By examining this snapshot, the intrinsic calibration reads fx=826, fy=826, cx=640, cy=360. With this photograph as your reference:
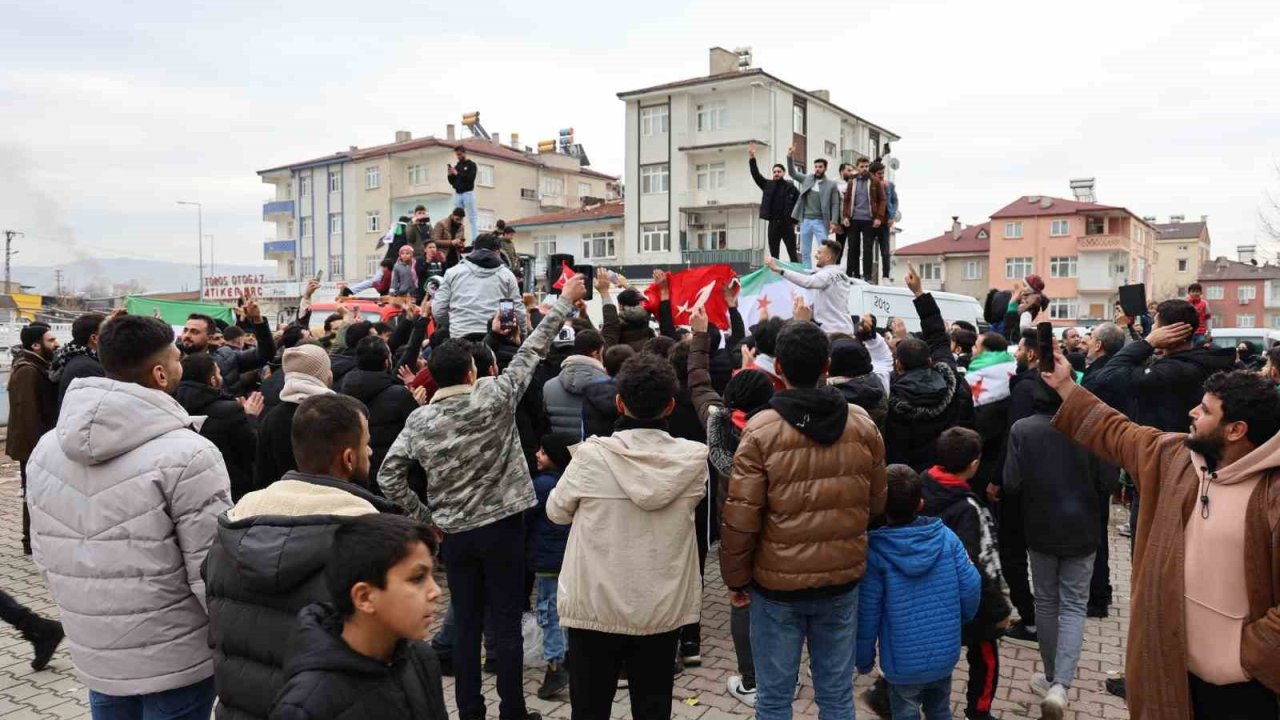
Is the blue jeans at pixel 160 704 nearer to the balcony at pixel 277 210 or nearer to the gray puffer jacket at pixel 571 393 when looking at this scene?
the gray puffer jacket at pixel 571 393

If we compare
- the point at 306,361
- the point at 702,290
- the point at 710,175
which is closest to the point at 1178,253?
the point at 710,175

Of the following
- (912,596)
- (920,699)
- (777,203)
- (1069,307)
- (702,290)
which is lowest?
(920,699)

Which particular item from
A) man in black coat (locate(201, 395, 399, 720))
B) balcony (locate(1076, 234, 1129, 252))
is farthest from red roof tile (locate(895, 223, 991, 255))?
man in black coat (locate(201, 395, 399, 720))

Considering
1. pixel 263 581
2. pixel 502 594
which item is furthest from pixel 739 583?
pixel 263 581

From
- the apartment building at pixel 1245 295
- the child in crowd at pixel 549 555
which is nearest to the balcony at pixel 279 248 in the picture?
the child in crowd at pixel 549 555

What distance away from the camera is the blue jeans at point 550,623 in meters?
5.15

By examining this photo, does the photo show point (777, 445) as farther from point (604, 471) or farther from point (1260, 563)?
point (1260, 563)

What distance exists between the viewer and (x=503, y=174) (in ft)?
196

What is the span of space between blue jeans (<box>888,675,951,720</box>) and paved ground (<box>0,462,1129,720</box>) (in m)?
0.74

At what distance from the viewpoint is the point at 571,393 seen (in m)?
5.64

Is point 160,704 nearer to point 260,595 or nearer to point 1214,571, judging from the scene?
point 260,595

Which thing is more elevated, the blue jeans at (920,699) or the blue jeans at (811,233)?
the blue jeans at (811,233)

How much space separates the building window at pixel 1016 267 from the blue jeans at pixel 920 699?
215 ft

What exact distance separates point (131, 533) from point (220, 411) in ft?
6.61
